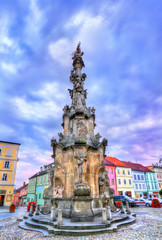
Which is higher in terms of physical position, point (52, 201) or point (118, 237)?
point (52, 201)

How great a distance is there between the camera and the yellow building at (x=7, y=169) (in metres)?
25.9

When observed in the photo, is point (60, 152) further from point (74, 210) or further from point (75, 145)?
point (74, 210)

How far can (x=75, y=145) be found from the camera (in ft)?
32.3

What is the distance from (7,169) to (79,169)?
938 inches

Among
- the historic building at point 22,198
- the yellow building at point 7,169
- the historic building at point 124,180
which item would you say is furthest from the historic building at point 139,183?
the historic building at point 22,198

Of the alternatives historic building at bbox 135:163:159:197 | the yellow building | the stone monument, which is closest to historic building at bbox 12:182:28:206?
the yellow building

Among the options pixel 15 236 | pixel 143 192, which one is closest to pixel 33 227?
pixel 15 236

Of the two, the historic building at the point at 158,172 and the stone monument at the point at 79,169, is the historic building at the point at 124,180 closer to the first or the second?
the historic building at the point at 158,172

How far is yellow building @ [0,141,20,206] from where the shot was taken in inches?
1021

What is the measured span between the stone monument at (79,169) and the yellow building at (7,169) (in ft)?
66.2

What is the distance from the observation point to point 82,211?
7805 millimetres

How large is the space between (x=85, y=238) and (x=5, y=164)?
26.6 m

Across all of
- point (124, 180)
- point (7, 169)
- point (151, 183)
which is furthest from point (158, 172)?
point (7, 169)

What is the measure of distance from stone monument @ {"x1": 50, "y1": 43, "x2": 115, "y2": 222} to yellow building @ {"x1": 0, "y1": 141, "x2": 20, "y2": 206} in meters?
20.2
